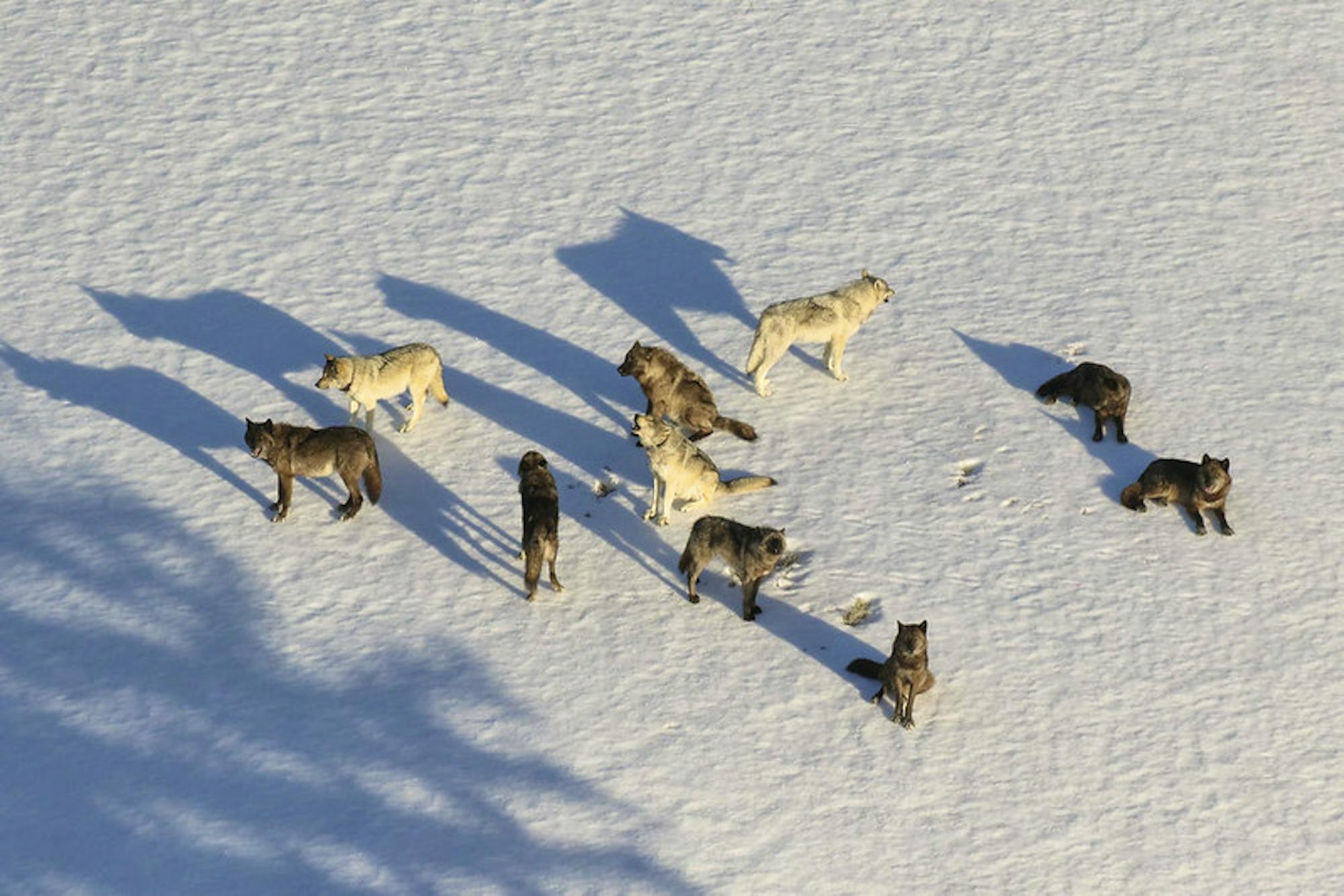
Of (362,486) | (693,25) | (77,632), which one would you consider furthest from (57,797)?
(693,25)

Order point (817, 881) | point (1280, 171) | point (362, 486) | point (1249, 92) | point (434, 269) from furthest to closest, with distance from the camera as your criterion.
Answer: point (1249, 92) < point (1280, 171) < point (434, 269) < point (362, 486) < point (817, 881)

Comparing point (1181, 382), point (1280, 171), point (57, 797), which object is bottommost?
point (57, 797)

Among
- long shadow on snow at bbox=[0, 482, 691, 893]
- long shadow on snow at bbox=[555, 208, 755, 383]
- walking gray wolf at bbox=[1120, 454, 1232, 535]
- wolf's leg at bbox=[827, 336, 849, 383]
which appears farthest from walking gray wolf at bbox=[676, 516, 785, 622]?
long shadow on snow at bbox=[555, 208, 755, 383]

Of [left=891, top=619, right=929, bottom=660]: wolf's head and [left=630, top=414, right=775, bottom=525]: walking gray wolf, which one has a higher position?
[left=630, top=414, right=775, bottom=525]: walking gray wolf

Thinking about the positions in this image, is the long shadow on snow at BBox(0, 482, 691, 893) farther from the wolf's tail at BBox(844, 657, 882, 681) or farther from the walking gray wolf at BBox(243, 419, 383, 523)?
the wolf's tail at BBox(844, 657, 882, 681)

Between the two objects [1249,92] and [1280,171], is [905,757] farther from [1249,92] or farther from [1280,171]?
[1249,92]

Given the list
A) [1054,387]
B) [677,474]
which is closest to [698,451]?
[677,474]

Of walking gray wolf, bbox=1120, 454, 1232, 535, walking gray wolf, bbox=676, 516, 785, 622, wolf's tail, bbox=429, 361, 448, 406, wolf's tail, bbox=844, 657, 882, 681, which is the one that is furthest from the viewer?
wolf's tail, bbox=429, 361, 448, 406
